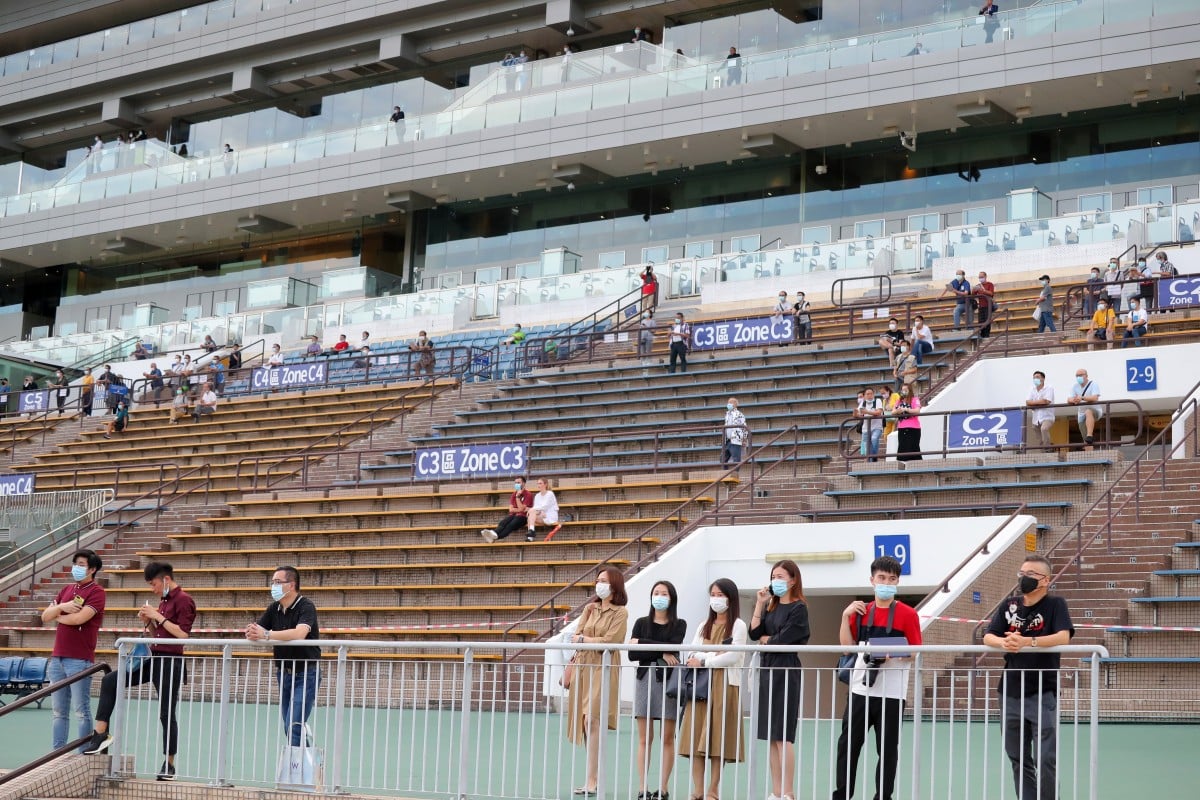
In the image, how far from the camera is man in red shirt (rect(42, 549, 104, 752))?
407 inches

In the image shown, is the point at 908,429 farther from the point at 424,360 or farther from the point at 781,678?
the point at 424,360

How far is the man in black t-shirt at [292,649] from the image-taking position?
30.1ft

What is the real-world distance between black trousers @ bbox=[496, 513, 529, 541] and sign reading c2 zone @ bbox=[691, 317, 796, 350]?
7754 millimetres

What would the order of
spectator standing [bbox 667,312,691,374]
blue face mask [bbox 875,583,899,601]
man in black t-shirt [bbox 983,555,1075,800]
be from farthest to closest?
spectator standing [bbox 667,312,691,374] < blue face mask [bbox 875,583,899,601] < man in black t-shirt [bbox 983,555,1075,800]

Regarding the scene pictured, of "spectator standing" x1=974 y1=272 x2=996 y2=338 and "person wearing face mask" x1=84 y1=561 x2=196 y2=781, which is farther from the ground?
"spectator standing" x1=974 y1=272 x2=996 y2=338

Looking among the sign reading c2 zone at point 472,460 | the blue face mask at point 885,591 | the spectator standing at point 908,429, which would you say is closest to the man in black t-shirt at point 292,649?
the blue face mask at point 885,591

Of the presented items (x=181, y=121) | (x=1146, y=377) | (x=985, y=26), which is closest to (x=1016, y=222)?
(x=985, y=26)

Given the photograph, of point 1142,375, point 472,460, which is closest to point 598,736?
point 472,460

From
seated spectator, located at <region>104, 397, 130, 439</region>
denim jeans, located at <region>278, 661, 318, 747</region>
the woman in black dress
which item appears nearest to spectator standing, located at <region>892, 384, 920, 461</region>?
the woman in black dress

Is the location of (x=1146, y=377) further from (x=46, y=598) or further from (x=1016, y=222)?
(x=46, y=598)

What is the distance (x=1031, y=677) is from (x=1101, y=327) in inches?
581

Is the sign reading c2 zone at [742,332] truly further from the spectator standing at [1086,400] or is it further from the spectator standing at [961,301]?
the spectator standing at [1086,400]

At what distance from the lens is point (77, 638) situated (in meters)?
10.5

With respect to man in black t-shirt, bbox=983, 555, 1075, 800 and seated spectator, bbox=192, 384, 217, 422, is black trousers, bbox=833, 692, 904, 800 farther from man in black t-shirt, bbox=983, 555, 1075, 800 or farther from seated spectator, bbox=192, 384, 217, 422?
seated spectator, bbox=192, 384, 217, 422
